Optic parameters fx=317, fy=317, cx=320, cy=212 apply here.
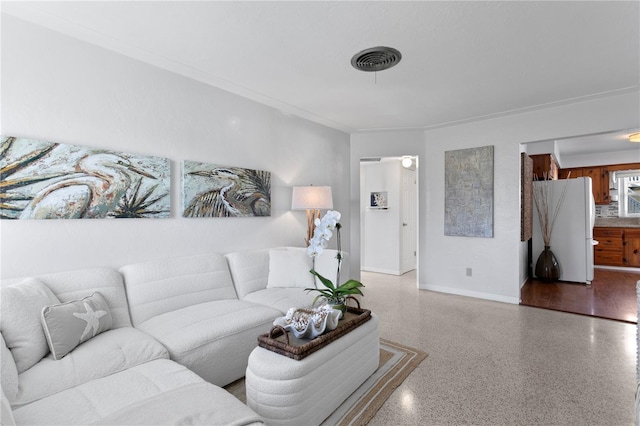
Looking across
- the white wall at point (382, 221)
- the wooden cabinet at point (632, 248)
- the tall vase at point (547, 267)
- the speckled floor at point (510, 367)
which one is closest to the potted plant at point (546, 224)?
the tall vase at point (547, 267)

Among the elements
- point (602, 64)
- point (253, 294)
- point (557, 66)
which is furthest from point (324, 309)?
point (602, 64)

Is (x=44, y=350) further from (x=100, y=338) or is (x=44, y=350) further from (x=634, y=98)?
(x=634, y=98)

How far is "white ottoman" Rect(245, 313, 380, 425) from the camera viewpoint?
62.4 inches

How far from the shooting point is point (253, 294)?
2836 millimetres

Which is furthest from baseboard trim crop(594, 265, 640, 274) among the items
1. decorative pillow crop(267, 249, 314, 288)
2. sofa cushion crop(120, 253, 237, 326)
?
sofa cushion crop(120, 253, 237, 326)

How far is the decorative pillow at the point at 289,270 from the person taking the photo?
3.07 meters

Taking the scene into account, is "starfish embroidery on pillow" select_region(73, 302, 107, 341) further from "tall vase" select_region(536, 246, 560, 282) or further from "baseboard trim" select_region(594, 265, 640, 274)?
"baseboard trim" select_region(594, 265, 640, 274)

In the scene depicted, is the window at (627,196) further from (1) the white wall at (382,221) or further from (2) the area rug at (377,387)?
(2) the area rug at (377,387)

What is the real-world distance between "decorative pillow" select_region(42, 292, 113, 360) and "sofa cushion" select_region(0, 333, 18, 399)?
0.18 meters

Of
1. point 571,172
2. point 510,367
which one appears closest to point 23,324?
point 510,367

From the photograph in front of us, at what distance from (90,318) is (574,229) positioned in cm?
645

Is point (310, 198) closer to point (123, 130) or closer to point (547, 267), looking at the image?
point (123, 130)

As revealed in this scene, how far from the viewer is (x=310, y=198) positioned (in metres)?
3.55

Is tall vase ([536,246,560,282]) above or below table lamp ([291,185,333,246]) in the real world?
below
